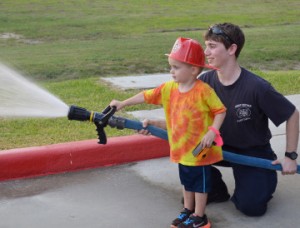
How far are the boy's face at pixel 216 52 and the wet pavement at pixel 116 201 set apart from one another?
103cm

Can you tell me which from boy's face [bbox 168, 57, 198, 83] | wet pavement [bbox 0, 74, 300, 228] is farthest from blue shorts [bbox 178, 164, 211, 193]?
boy's face [bbox 168, 57, 198, 83]

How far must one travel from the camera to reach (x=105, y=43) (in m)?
14.5

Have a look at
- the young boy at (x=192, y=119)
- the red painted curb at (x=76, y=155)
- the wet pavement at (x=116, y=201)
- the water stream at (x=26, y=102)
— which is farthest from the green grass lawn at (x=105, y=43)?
the young boy at (x=192, y=119)

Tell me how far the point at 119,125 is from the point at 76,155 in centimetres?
118

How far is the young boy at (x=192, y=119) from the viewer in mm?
3588

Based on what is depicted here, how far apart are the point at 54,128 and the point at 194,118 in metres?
2.36

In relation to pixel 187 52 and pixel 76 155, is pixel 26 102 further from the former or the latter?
pixel 187 52

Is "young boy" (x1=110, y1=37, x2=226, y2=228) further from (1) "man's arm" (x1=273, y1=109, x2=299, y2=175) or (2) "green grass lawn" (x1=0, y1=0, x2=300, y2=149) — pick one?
(2) "green grass lawn" (x1=0, y1=0, x2=300, y2=149)

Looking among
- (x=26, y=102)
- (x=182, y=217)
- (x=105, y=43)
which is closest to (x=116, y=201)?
(x=182, y=217)

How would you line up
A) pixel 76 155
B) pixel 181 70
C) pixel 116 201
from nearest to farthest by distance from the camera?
pixel 181 70 < pixel 116 201 < pixel 76 155

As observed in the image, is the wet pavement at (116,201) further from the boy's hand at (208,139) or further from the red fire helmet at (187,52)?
the red fire helmet at (187,52)

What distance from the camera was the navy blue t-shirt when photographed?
12.8ft

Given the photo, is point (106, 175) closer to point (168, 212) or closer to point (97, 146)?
point (97, 146)

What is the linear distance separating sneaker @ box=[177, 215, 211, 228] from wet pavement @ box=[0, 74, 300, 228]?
5.3 inches
